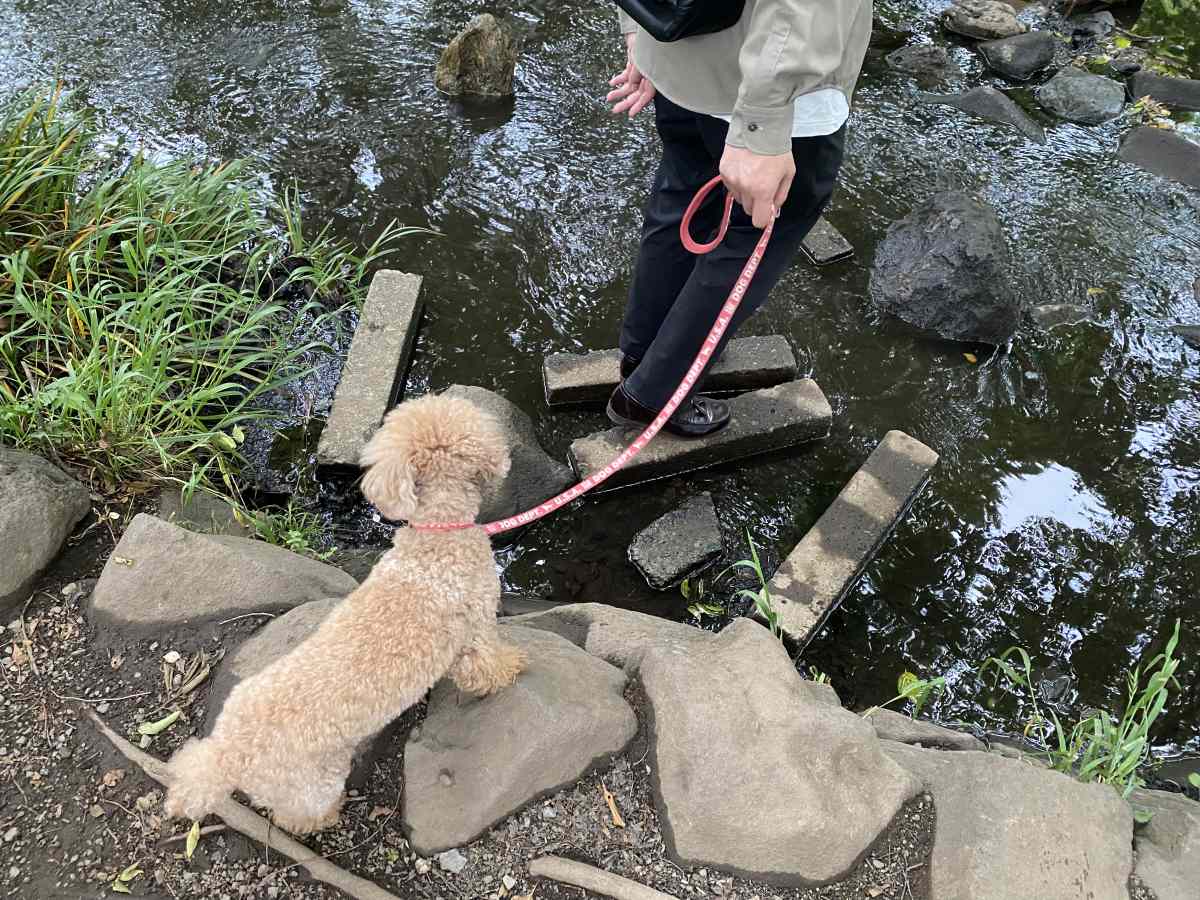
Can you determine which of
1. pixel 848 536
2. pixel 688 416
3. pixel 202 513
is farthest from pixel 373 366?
pixel 848 536

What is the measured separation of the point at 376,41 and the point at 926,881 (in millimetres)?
5983

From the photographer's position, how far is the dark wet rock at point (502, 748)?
197 cm

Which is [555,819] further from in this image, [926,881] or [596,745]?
[926,881]

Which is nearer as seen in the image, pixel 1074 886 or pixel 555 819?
pixel 1074 886

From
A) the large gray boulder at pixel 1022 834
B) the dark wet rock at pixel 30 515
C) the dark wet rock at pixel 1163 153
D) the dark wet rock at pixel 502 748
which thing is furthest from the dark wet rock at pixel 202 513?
the dark wet rock at pixel 1163 153

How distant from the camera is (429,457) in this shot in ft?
6.40

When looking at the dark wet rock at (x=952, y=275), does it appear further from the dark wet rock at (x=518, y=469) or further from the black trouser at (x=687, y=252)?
the dark wet rock at (x=518, y=469)

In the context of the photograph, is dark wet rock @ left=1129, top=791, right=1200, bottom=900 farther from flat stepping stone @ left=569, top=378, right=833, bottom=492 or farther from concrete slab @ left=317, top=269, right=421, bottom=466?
concrete slab @ left=317, top=269, right=421, bottom=466

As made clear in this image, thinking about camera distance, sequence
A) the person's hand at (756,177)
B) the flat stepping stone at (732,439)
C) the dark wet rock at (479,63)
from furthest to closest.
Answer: the dark wet rock at (479,63) < the flat stepping stone at (732,439) < the person's hand at (756,177)

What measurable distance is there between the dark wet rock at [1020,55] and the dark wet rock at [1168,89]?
2.11ft

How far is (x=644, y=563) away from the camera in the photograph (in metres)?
3.16

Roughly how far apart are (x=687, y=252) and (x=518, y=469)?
3.76ft

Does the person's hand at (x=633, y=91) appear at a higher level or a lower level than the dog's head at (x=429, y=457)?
higher

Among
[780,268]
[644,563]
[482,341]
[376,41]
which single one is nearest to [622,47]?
[376,41]
